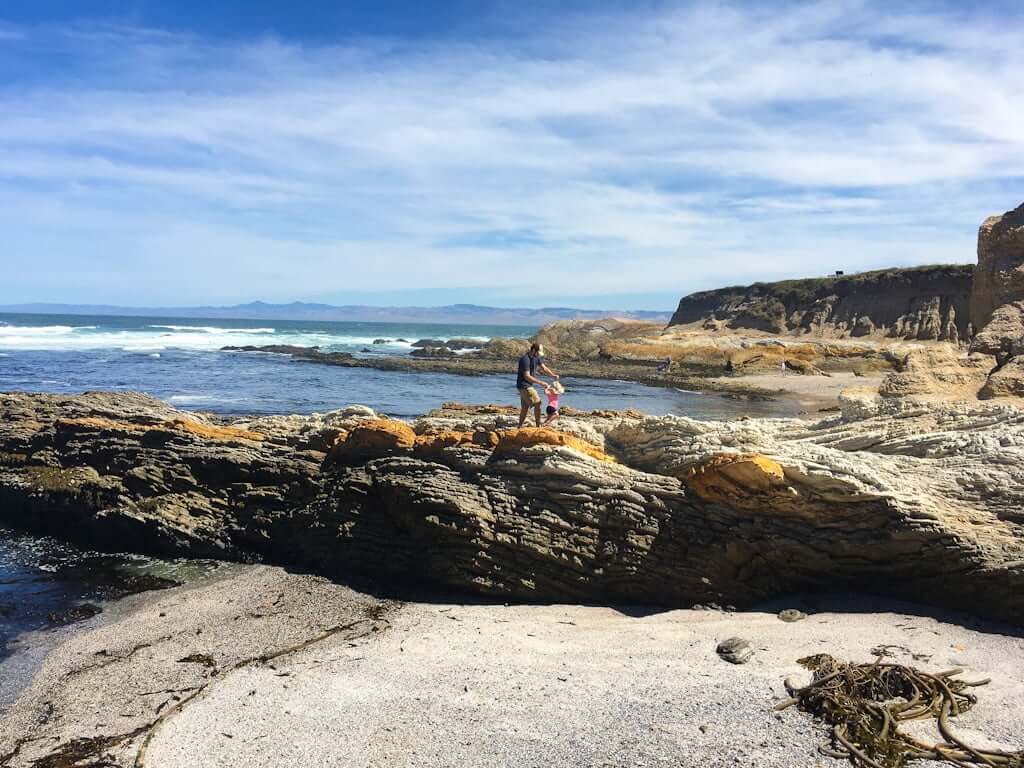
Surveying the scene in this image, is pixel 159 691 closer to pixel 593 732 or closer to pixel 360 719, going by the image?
pixel 360 719

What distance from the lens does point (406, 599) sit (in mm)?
8727

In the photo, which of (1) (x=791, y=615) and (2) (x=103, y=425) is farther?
(2) (x=103, y=425)

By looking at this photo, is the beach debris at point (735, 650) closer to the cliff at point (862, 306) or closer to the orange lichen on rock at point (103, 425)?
the orange lichen on rock at point (103, 425)

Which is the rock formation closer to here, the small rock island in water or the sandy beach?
the small rock island in water

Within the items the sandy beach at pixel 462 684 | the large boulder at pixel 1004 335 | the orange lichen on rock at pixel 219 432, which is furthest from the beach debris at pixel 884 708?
the orange lichen on rock at pixel 219 432

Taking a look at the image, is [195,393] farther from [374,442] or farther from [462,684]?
[462,684]

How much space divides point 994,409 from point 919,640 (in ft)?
11.4

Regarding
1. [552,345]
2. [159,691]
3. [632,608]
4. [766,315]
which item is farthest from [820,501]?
[766,315]

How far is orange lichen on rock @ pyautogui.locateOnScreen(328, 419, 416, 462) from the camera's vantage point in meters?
9.85

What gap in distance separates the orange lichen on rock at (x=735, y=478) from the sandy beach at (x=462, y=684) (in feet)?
3.89

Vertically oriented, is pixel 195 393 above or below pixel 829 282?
below

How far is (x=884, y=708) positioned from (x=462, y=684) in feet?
10.4

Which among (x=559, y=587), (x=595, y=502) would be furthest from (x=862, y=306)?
(x=559, y=587)

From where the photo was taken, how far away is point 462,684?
6.24 meters
